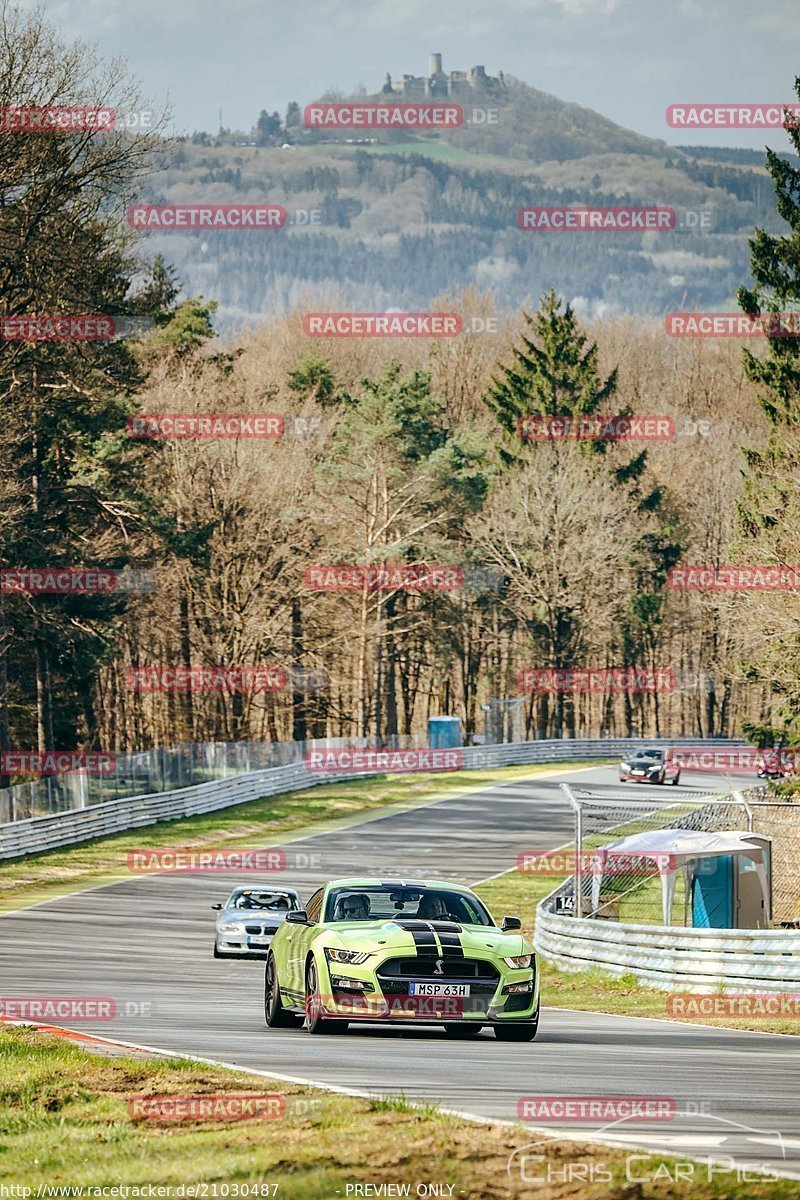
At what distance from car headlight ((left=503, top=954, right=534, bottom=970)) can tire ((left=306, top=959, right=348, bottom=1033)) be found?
4.64 ft

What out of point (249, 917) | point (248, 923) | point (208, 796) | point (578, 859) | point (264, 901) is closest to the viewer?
point (578, 859)

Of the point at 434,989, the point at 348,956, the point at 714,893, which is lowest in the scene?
the point at 714,893

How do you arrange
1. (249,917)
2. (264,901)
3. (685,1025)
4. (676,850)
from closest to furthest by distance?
(685,1025) < (676,850) < (249,917) < (264,901)

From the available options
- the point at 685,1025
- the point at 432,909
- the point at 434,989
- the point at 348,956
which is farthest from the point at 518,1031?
the point at 685,1025

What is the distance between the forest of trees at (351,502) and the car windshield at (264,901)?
18760 mm

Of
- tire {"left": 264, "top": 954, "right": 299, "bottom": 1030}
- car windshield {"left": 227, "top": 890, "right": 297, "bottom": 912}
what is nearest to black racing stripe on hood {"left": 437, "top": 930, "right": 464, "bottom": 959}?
tire {"left": 264, "top": 954, "right": 299, "bottom": 1030}

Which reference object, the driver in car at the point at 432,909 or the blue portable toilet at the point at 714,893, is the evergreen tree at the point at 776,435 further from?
the driver in car at the point at 432,909

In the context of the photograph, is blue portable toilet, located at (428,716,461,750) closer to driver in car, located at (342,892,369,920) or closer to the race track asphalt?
the race track asphalt

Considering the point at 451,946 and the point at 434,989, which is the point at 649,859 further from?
the point at 434,989

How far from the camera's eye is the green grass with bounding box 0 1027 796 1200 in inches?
294

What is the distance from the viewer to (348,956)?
13852 mm

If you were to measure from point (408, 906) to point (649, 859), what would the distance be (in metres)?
10.9

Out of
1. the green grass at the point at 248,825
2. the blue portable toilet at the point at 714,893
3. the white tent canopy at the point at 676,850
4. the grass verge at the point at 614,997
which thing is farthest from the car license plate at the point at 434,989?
the green grass at the point at 248,825

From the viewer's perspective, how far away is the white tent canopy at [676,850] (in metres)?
24.1
